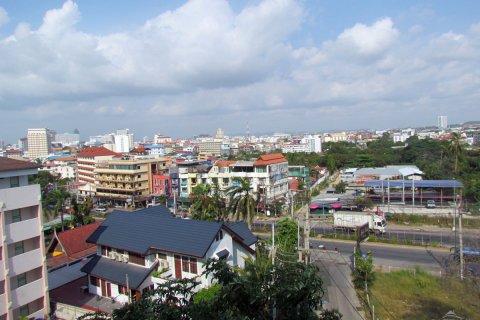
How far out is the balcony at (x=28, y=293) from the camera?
56.3 ft

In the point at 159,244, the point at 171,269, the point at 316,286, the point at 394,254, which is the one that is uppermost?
the point at 316,286

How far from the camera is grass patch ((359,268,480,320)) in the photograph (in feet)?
58.2

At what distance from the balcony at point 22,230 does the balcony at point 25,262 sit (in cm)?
83

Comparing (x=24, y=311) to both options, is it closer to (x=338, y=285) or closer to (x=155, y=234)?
(x=155, y=234)

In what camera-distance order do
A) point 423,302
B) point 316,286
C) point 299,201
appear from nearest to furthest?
point 316,286 → point 423,302 → point 299,201

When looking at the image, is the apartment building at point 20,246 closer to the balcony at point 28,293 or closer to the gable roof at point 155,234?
the balcony at point 28,293

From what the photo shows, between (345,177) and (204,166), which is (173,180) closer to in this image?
(204,166)

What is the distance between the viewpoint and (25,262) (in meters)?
17.7

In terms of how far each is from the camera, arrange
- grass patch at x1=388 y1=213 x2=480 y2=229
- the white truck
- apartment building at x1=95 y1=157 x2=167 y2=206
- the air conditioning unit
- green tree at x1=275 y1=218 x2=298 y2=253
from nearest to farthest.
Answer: the air conditioning unit < green tree at x1=275 y1=218 x2=298 y2=253 < the white truck < grass patch at x1=388 y1=213 x2=480 y2=229 < apartment building at x1=95 y1=157 x2=167 y2=206

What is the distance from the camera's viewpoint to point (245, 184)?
99.3 ft

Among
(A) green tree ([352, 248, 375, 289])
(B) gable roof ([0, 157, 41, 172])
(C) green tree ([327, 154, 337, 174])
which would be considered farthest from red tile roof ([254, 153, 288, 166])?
(B) gable roof ([0, 157, 41, 172])

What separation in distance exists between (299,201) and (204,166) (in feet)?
54.0

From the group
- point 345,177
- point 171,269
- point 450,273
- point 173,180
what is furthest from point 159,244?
point 345,177

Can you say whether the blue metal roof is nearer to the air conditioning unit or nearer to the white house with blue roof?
the white house with blue roof
